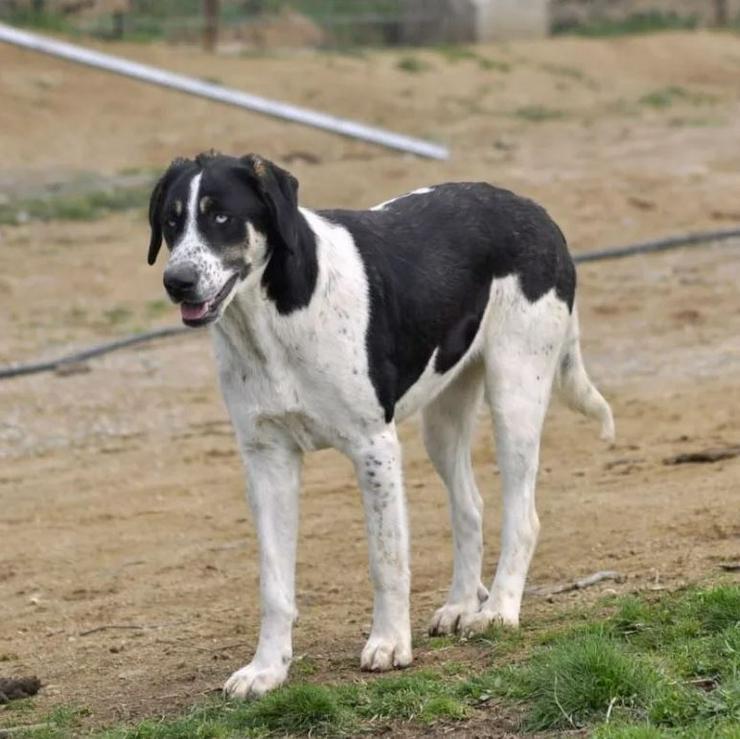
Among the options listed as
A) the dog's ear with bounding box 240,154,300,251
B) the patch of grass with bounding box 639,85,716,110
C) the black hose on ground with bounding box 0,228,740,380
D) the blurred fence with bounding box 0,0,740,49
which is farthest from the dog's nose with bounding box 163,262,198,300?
the blurred fence with bounding box 0,0,740,49

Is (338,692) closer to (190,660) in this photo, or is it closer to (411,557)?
(190,660)

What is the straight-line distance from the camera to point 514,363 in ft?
23.1

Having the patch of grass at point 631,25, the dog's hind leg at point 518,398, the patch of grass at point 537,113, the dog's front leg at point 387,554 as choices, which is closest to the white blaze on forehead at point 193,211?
the dog's front leg at point 387,554

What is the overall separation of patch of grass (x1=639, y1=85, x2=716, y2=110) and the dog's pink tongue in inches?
664

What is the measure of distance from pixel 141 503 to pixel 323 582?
1765 mm

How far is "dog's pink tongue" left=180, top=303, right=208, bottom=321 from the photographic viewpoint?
19.6 feet

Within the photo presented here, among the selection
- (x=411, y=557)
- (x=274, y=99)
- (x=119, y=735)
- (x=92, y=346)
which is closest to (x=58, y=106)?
(x=274, y=99)

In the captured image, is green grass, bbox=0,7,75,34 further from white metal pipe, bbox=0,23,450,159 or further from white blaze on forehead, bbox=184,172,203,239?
white blaze on forehead, bbox=184,172,203,239

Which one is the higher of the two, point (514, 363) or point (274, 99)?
point (514, 363)

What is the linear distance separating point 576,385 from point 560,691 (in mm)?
1971

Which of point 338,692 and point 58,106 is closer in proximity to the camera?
point 338,692

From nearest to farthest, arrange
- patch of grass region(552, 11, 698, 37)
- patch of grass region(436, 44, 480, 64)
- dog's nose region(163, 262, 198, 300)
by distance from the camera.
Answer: dog's nose region(163, 262, 198, 300) < patch of grass region(436, 44, 480, 64) < patch of grass region(552, 11, 698, 37)

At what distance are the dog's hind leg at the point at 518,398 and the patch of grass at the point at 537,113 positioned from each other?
14.2 meters

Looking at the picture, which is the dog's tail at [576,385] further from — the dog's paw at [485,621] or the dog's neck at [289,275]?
the dog's neck at [289,275]
